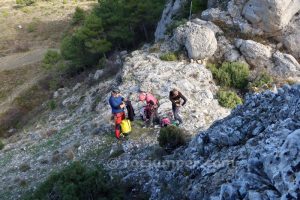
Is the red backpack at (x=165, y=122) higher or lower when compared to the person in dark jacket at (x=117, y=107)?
lower

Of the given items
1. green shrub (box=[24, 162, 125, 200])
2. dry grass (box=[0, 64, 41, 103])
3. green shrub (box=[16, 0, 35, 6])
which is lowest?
green shrub (box=[16, 0, 35, 6])

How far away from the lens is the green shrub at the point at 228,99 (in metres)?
21.9

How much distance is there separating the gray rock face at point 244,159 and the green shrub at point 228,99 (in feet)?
23.0

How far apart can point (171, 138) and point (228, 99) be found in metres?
6.85

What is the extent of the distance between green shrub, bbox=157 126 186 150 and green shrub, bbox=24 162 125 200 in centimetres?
275

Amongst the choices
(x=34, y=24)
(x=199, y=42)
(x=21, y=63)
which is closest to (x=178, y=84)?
(x=199, y=42)

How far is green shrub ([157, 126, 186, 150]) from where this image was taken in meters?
16.2

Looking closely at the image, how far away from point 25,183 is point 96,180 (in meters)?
6.18

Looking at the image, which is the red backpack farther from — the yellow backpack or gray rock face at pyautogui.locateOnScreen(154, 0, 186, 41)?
gray rock face at pyautogui.locateOnScreen(154, 0, 186, 41)

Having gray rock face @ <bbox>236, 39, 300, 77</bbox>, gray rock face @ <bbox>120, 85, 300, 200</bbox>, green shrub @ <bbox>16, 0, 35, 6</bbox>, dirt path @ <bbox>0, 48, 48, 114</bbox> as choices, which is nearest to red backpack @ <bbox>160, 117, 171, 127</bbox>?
gray rock face @ <bbox>120, 85, 300, 200</bbox>

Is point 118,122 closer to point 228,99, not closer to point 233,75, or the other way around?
point 228,99

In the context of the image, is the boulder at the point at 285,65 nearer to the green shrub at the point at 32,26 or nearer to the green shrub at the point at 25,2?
the green shrub at the point at 32,26

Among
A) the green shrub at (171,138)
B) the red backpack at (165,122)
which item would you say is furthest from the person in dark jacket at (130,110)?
the green shrub at (171,138)

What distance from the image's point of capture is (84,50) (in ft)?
139
